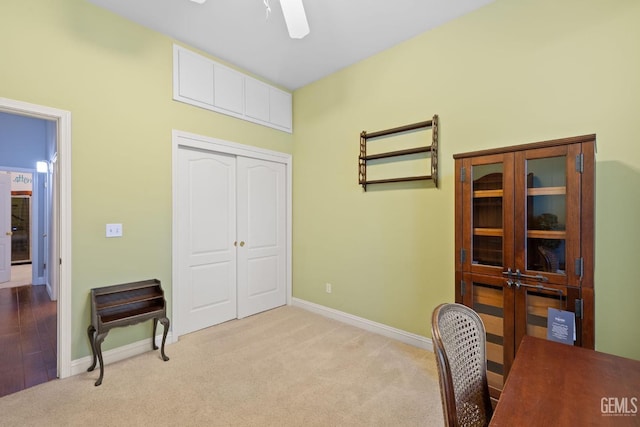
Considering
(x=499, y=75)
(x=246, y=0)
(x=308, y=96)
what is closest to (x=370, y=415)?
(x=499, y=75)

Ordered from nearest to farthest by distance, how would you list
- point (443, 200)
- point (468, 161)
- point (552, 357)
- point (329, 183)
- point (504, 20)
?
Answer: 1. point (552, 357)
2. point (468, 161)
3. point (504, 20)
4. point (443, 200)
5. point (329, 183)

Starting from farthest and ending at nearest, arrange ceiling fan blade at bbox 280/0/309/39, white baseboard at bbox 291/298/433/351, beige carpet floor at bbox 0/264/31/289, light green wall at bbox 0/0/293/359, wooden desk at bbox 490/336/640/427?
1. beige carpet floor at bbox 0/264/31/289
2. white baseboard at bbox 291/298/433/351
3. light green wall at bbox 0/0/293/359
4. ceiling fan blade at bbox 280/0/309/39
5. wooden desk at bbox 490/336/640/427

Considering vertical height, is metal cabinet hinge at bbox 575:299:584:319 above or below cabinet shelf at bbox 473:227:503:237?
below

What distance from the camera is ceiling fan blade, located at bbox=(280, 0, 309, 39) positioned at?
Answer: 1759 mm

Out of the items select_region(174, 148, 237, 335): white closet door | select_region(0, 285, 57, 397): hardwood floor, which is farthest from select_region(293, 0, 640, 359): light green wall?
select_region(0, 285, 57, 397): hardwood floor

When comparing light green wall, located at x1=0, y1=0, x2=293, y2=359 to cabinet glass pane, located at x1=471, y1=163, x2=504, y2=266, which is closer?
cabinet glass pane, located at x1=471, y1=163, x2=504, y2=266

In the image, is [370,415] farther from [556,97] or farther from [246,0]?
[246,0]

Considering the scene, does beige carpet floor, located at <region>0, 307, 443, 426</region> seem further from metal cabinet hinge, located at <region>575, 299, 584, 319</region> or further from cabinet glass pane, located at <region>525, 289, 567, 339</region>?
metal cabinet hinge, located at <region>575, 299, 584, 319</region>

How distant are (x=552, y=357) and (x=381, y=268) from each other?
198cm

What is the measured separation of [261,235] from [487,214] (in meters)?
2.64

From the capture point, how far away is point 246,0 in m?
2.39

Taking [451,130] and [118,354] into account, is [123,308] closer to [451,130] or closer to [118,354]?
[118,354]

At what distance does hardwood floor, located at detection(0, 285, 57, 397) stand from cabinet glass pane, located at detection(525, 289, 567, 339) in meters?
3.53

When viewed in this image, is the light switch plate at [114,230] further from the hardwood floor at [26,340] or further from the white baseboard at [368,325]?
the white baseboard at [368,325]
